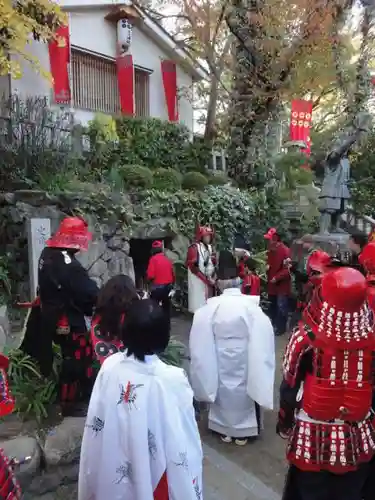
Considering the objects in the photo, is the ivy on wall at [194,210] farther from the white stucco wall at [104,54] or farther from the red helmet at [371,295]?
the red helmet at [371,295]

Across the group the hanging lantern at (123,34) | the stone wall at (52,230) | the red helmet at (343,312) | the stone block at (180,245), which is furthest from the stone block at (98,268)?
the hanging lantern at (123,34)

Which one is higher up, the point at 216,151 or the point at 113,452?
the point at 216,151

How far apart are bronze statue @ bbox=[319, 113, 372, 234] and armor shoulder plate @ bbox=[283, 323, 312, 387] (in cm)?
744

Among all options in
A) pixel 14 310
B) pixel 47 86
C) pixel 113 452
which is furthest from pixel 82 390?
pixel 47 86

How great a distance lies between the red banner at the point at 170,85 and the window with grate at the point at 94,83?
180 cm

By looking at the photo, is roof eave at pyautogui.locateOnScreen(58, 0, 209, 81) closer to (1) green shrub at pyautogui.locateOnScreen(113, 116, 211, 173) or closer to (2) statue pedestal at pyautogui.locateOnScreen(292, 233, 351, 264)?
(1) green shrub at pyautogui.locateOnScreen(113, 116, 211, 173)

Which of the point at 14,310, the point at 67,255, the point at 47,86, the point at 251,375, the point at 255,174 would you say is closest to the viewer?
the point at 67,255

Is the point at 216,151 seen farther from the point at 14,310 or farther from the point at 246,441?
the point at 246,441

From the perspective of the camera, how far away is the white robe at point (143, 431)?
2.23 meters

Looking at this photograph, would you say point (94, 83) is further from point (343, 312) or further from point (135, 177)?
point (343, 312)

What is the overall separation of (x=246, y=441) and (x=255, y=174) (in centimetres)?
942

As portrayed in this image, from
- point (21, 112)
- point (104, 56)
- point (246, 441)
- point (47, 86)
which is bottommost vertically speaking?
point (246, 441)

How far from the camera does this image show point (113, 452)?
229cm

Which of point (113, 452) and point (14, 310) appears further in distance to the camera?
point (14, 310)
